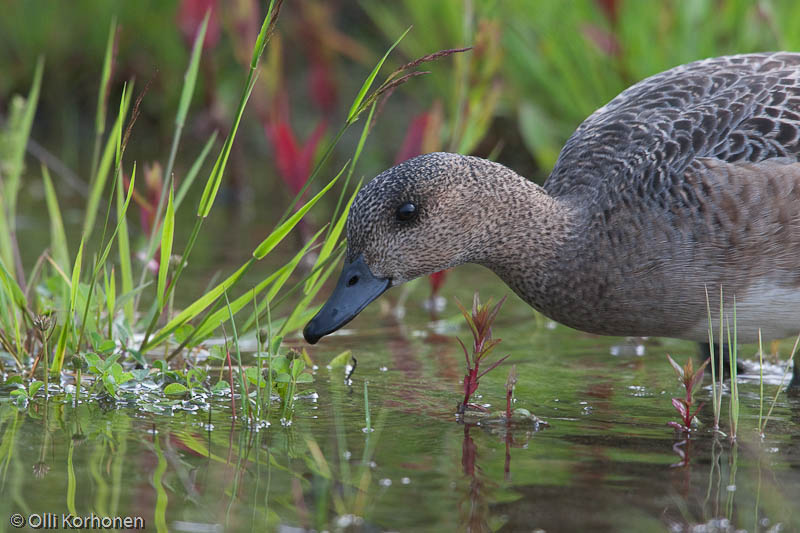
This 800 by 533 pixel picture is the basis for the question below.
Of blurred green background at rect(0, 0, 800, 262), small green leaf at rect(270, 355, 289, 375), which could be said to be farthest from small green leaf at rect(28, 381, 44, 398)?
blurred green background at rect(0, 0, 800, 262)

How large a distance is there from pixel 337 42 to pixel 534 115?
1.90 metres

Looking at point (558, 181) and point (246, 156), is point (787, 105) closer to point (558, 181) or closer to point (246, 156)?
point (558, 181)

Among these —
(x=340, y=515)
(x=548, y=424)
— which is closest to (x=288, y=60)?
(x=548, y=424)

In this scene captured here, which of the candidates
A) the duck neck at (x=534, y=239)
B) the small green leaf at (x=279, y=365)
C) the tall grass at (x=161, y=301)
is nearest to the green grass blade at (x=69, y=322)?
the tall grass at (x=161, y=301)

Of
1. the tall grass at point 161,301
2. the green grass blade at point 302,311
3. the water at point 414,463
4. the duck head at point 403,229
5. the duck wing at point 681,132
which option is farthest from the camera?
the green grass blade at point 302,311

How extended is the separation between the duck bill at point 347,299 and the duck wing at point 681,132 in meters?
0.77

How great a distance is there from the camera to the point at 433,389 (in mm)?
3625

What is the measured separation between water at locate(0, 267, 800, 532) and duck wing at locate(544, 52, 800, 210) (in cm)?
65

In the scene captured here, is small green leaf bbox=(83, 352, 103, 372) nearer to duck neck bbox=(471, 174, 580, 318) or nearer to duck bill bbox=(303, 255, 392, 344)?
duck bill bbox=(303, 255, 392, 344)

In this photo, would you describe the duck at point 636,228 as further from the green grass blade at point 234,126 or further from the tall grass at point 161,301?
the green grass blade at point 234,126

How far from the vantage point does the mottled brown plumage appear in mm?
3527

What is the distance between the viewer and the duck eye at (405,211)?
3.54m

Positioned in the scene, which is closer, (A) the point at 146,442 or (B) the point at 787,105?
(A) the point at 146,442

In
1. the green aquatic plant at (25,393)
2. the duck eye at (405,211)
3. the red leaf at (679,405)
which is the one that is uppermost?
the duck eye at (405,211)
